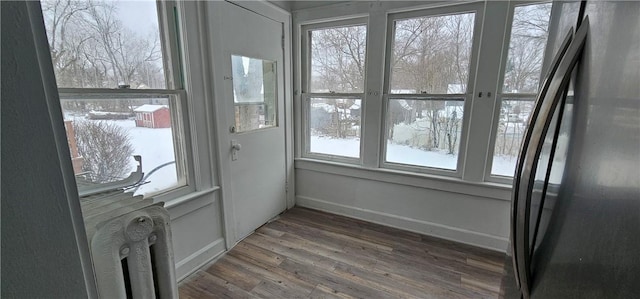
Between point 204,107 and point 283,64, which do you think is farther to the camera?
point 283,64

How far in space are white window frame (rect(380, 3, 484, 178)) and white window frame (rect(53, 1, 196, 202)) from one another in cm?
164

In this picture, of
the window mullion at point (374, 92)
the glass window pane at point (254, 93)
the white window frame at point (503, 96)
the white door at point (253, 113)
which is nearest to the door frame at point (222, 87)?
the white door at point (253, 113)

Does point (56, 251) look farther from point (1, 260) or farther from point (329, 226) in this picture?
point (329, 226)

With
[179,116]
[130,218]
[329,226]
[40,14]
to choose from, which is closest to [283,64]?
[179,116]

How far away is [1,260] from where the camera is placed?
34 centimetres

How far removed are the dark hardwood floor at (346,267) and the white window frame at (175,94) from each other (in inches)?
25.9

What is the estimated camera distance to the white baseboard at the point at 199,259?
184cm

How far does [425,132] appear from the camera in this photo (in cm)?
239

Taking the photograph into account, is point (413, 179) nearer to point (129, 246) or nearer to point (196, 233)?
point (196, 233)

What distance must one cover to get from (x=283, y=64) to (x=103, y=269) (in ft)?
7.00

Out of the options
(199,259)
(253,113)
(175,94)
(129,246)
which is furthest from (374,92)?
(129,246)

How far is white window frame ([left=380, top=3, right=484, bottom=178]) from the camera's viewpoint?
2.05m

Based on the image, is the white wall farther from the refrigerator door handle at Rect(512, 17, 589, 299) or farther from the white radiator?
the white radiator

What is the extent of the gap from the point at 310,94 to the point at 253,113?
0.70 m
